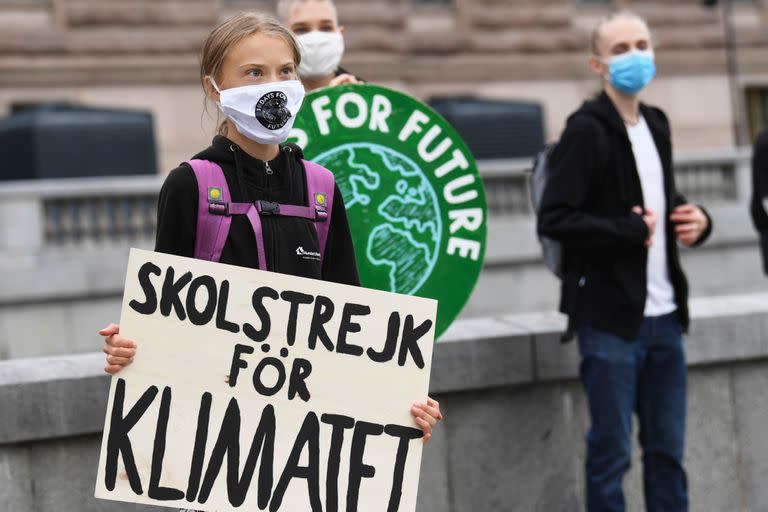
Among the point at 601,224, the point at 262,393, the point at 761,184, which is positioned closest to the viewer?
the point at 262,393

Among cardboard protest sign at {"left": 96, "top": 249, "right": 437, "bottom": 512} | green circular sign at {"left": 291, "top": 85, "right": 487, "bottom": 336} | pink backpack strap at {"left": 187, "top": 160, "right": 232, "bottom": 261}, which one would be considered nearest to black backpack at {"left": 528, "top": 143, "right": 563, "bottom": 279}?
green circular sign at {"left": 291, "top": 85, "right": 487, "bottom": 336}

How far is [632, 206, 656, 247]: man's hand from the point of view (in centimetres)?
471

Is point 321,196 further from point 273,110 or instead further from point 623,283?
point 623,283

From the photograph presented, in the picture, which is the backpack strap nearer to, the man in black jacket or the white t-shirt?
the man in black jacket

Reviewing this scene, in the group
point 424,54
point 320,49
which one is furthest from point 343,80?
point 424,54

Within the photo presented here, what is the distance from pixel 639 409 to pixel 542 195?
86 cm

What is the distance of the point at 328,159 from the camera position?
475 cm

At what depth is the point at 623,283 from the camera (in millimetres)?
4734

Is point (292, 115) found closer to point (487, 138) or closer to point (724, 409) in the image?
point (724, 409)

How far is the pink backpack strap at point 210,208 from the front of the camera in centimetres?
336

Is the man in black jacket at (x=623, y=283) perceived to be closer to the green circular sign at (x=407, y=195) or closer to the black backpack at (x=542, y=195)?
the black backpack at (x=542, y=195)

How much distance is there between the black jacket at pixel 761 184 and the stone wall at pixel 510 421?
1413 mm

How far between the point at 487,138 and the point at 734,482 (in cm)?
1139

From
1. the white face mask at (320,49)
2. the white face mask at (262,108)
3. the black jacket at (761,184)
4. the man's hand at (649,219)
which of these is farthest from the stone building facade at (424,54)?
the white face mask at (262,108)
